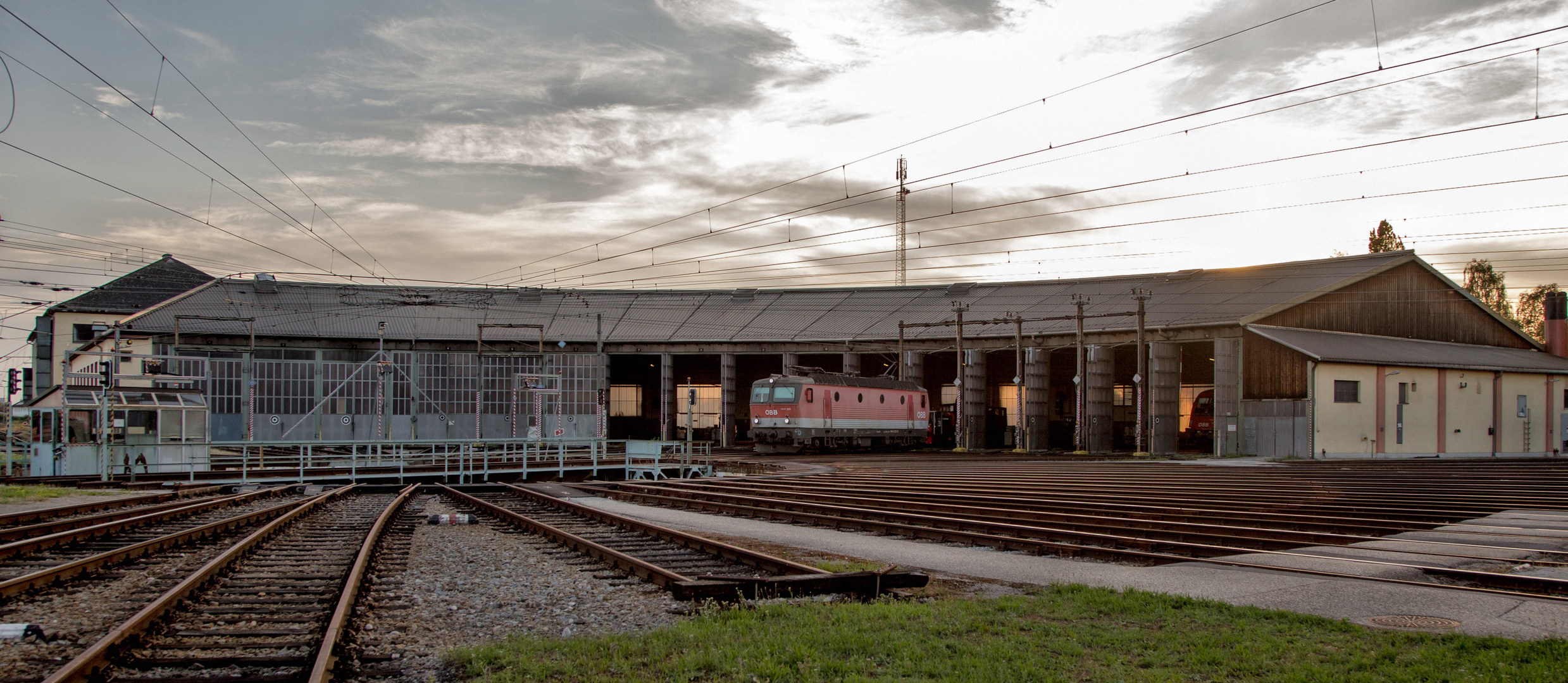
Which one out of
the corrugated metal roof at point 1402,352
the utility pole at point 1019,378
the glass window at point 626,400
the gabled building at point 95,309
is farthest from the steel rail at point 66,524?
the gabled building at point 95,309

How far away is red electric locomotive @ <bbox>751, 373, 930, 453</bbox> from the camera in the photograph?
125 feet

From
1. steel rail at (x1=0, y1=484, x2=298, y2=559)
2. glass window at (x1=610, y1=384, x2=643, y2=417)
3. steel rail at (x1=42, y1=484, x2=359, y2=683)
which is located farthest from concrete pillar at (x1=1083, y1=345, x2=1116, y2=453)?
steel rail at (x1=42, y1=484, x2=359, y2=683)

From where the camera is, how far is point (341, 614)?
289 inches

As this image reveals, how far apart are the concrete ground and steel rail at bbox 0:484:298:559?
796 cm

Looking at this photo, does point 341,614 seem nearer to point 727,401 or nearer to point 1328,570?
point 1328,570

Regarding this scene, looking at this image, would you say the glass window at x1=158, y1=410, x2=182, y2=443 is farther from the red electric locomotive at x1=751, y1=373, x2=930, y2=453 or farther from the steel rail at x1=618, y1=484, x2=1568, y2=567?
the steel rail at x1=618, y1=484, x2=1568, y2=567

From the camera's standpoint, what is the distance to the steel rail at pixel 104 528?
11.0 meters

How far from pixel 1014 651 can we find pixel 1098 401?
121 feet

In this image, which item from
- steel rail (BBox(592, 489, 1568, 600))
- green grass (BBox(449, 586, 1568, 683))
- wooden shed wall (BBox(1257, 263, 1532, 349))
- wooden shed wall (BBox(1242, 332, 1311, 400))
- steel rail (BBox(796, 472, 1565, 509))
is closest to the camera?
green grass (BBox(449, 586, 1568, 683))

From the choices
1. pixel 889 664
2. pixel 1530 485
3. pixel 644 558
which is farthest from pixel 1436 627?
pixel 1530 485

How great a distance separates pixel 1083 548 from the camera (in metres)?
11.5

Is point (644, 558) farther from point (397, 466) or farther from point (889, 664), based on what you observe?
point (397, 466)

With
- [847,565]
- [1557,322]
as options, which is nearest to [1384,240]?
[1557,322]

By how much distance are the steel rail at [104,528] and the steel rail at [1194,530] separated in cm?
1147
